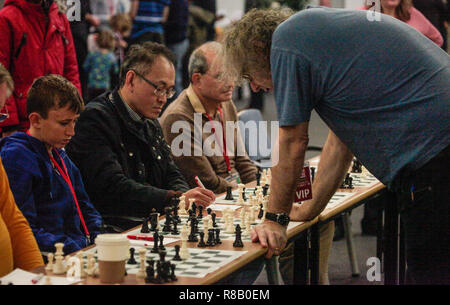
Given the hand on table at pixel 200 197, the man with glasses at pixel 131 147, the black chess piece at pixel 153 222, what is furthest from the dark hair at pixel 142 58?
the black chess piece at pixel 153 222

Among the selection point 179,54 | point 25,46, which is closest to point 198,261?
point 25,46

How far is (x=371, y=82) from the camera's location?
8.05 ft

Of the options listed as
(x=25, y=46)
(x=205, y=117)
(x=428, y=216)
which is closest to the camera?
(x=428, y=216)

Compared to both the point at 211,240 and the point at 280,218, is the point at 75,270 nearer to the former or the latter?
the point at 211,240

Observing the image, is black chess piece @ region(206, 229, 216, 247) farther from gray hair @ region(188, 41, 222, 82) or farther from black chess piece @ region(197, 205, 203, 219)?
gray hair @ region(188, 41, 222, 82)

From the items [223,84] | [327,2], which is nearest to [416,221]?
[223,84]

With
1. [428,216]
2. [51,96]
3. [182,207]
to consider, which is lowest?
[182,207]

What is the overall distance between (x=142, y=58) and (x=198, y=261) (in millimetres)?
1624

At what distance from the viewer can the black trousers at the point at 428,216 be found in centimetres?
238

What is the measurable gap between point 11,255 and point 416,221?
1381 millimetres

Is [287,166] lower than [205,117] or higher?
higher

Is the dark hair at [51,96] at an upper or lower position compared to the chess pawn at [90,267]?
upper

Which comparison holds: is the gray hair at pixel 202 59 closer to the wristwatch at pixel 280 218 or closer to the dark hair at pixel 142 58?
the dark hair at pixel 142 58

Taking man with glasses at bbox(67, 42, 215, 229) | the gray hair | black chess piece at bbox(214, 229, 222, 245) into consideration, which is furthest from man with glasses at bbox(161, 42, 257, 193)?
black chess piece at bbox(214, 229, 222, 245)
